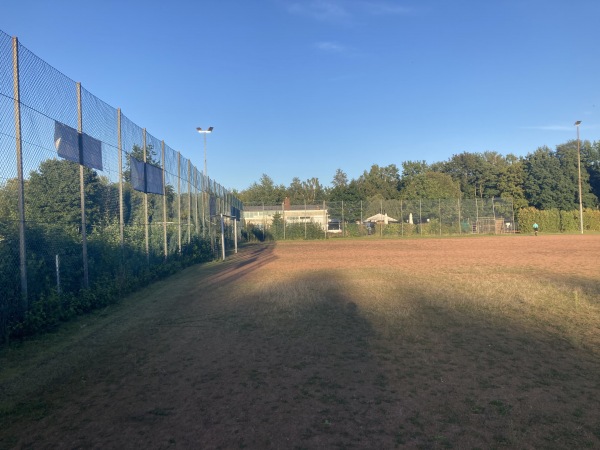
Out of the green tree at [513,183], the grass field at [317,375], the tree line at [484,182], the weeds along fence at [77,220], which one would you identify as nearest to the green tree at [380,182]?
the tree line at [484,182]

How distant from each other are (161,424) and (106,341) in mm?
3709

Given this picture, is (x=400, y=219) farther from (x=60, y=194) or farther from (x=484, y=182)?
(x=60, y=194)

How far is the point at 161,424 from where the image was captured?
4.30 m

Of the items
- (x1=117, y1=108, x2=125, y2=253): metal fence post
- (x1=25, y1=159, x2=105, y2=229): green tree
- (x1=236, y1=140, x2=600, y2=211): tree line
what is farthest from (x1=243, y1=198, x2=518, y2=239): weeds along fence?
(x1=25, y1=159, x2=105, y2=229): green tree

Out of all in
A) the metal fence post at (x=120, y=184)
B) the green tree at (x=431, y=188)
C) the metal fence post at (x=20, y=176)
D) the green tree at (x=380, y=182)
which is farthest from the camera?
the green tree at (x=380, y=182)

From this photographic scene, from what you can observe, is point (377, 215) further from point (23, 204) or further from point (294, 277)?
point (23, 204)

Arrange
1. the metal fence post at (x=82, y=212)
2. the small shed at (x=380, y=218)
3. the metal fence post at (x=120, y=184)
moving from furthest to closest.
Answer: the small shed at (x=380, y=218) < the metal fence post at (x=120, y=184) < the metal fence post at (x=82, y=212)

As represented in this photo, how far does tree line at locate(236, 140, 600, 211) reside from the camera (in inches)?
2525

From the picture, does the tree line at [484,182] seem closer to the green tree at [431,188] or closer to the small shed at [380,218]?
the green tree at [431,188]

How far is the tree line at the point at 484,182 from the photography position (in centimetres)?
6412

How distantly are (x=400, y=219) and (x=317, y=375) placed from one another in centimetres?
4899

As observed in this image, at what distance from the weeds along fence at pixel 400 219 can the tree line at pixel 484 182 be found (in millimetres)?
14020

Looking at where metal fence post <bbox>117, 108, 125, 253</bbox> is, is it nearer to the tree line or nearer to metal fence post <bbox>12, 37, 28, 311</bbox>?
metal fence post <bbox>12, 37, 28, 311</bbox>

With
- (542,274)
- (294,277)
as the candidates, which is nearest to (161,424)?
(294,277)
